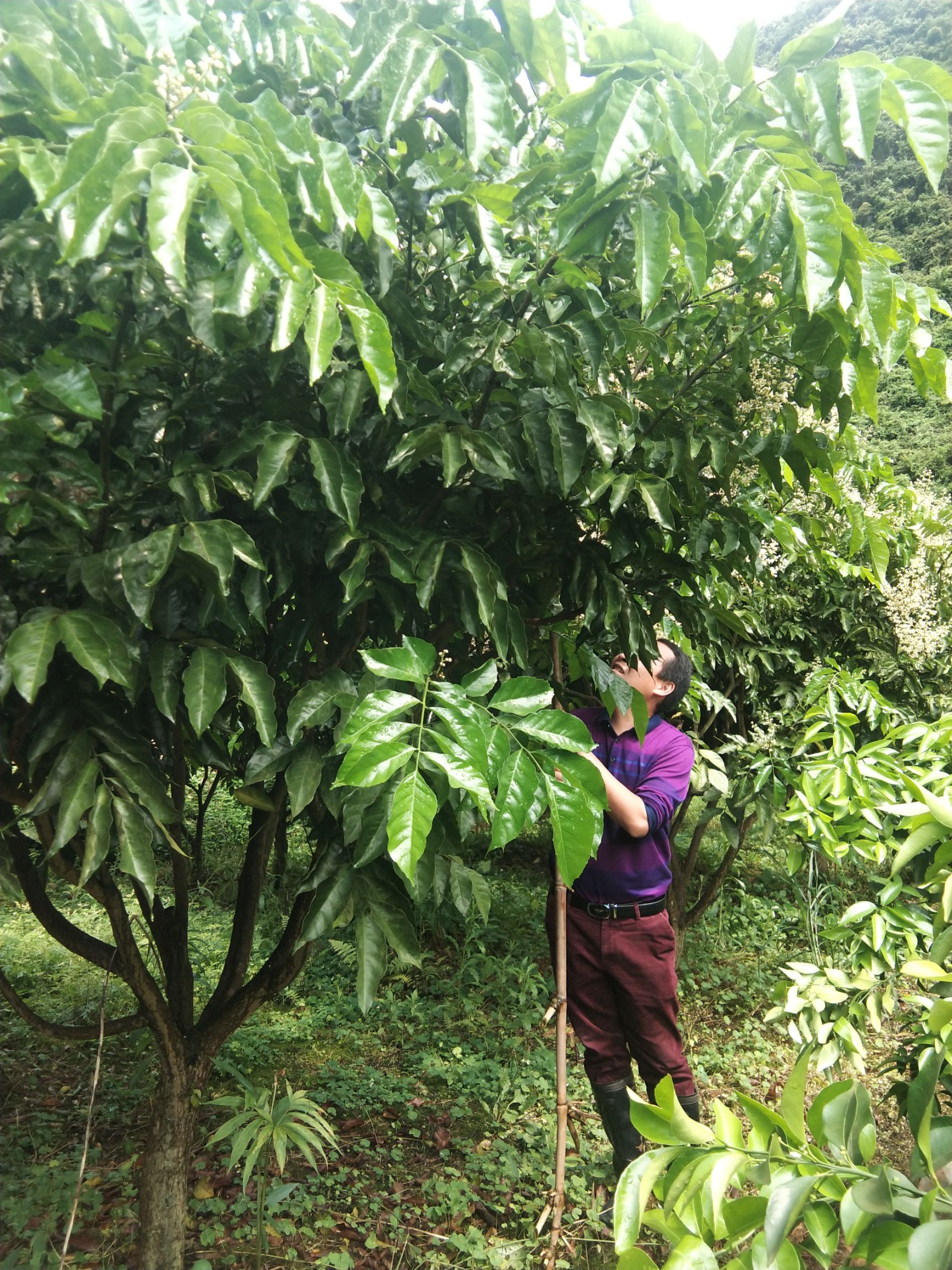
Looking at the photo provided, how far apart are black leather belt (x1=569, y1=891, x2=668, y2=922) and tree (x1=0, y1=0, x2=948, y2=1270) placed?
1.00 metres

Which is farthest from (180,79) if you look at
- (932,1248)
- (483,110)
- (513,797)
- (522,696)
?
(932,1248)

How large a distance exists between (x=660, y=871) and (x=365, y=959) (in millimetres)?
1351

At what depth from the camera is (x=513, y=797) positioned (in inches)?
49.3

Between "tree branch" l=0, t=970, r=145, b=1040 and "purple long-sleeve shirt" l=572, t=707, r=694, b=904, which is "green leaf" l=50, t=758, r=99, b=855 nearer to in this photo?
"tree branch" l=0, t=970, r=145, b=1040

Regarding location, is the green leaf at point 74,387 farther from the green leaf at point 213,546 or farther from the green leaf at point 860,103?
the green leaf at point 860,103

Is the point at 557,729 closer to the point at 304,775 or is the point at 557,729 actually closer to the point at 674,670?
the point at 304,775

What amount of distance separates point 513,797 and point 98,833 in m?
0.75

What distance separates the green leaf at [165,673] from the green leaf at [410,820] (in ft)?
1.64

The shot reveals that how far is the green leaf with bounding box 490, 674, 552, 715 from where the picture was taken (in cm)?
134

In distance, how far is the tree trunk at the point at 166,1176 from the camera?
221 centimetres

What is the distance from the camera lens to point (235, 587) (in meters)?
1.65

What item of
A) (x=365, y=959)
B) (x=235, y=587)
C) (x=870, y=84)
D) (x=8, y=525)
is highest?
(x=870, y=84)

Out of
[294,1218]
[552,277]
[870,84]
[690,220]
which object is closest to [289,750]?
[552,277]

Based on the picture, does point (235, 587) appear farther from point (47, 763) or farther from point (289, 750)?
point (47, 763)
